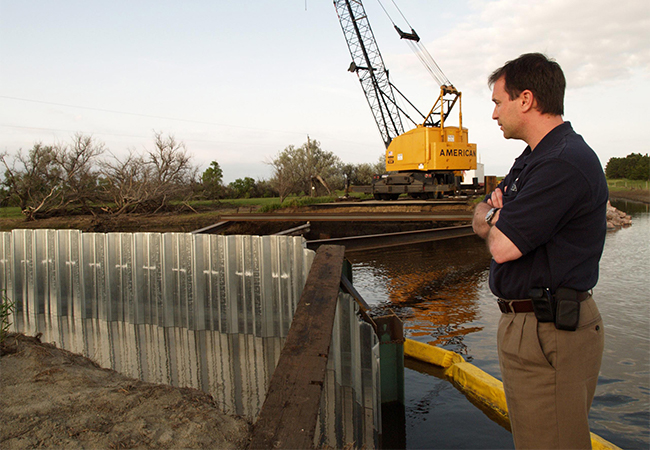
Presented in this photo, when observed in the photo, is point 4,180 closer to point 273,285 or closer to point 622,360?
point 273,285

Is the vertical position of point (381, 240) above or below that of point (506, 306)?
below

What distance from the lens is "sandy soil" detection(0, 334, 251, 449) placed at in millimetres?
2365

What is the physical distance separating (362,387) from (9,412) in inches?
108

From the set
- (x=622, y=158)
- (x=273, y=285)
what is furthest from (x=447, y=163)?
(x=622, y=158)

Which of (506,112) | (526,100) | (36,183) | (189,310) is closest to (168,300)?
(189,310)

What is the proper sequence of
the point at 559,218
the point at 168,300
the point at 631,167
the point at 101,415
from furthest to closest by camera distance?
the point at 631,167 < the point at 168,300 < the point at 101,415 < the point at 559,218

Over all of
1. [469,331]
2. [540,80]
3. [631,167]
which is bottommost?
[469,331]

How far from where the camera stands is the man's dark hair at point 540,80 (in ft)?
6.84

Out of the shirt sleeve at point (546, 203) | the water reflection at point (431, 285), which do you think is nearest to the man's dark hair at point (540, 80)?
the shirt sleeve at point (546, 203)

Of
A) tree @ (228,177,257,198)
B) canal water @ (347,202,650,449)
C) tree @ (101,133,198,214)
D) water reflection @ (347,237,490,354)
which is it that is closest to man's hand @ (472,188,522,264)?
canal water @ (347,202,650,449)

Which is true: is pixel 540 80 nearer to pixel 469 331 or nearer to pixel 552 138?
pixel 552 138

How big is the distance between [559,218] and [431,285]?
8.56 metres

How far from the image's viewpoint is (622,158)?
98.4m

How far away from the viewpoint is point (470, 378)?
4848 millimetres
